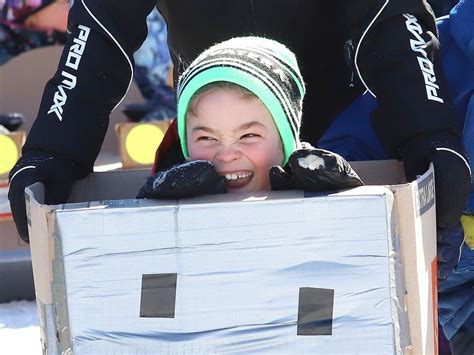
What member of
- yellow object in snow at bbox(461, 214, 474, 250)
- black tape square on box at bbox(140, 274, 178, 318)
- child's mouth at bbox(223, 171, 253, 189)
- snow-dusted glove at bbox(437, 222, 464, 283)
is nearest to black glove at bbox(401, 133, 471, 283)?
snow-dusted glove at bbox(437, 222, 464, 283)

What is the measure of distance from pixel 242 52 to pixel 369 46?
0.84ft

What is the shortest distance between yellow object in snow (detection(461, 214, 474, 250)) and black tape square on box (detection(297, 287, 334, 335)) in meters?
0.64

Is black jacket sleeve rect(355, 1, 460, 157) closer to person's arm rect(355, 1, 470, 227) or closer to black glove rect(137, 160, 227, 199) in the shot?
person's arm rect(355, 1, 470, 227)

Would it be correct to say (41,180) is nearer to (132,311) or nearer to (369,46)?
(132,311)

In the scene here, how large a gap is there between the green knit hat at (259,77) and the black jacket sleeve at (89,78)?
0.61 feet

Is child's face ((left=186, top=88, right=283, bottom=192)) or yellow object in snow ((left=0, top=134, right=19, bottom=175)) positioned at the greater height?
yellow object in snow ((left=0, top=134, right=19, bottom=175))

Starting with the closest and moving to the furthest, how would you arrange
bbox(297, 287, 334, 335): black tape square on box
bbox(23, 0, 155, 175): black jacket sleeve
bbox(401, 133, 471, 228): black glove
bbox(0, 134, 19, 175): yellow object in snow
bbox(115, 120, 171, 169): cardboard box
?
1. bbox(297, 287, 334, 335): black tape square on box
2. bbox(401, 133, 471, 228): black glove
3. bbox(23, 0, 155, 175): black jacket sleeve
4. bbox(0, 134, 19, 175): yellow object in snow
5. bbox(115, 120, 171, 169): cardboard box

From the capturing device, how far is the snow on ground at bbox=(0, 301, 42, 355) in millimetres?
3376

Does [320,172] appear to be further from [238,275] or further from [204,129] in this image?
[204,129]

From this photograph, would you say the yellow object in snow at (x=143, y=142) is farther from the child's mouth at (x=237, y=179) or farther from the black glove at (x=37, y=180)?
the child's mouth at (x=237, y=179)

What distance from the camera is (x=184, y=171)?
1.53 metres

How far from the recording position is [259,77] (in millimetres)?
1792

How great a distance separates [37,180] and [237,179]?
0.35 metres

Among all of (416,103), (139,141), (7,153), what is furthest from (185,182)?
(139,141)
